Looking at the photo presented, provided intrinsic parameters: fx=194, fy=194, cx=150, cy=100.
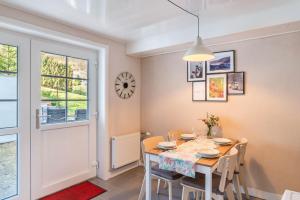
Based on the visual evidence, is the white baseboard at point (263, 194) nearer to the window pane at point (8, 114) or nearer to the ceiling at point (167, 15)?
the ceiling at point (167, 15)

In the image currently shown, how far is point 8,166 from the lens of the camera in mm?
2232

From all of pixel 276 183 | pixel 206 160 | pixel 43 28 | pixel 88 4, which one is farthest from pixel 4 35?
pixel 276 183

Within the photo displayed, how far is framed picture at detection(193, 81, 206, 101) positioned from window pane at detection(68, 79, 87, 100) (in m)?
1.71

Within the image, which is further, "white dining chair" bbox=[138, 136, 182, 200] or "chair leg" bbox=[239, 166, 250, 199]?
"chair leg" bbox=[239, 166, 250, 199]

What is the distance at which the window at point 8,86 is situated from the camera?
215 centimetres

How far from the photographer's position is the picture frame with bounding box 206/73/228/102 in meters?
2.75

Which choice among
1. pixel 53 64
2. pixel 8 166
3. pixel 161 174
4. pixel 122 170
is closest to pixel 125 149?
pixel 122 170

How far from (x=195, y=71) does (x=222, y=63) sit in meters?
0.42

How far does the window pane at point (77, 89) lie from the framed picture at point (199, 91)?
5.61 ft

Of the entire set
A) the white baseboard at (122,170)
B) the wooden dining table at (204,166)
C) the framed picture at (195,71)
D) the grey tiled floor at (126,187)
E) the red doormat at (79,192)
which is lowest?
the grey tiled floor at (126,187)

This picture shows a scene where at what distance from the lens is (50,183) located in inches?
102

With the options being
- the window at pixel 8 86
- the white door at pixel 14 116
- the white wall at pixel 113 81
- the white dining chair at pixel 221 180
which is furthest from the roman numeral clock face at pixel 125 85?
the white dining chair at pixel 221 180

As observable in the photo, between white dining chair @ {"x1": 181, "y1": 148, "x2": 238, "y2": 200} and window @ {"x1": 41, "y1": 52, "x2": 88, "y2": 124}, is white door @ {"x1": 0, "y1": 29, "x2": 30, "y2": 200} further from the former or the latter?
white dining chair @ {"x1": 181, "y1": 148, "x2": 238, "y2": 200}

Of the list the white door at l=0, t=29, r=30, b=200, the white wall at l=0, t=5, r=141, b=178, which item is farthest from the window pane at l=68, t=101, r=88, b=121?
the white door at l=0, t=29, r=30, b=200
